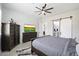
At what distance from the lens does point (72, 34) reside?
1699mm

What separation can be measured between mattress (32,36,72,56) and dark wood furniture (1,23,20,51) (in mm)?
317

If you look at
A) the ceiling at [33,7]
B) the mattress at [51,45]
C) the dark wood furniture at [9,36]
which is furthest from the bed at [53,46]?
the ceiling at [33,7]

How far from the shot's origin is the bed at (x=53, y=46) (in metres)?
1.65

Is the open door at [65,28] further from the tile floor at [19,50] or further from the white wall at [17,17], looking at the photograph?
the tile floor at [19,50]

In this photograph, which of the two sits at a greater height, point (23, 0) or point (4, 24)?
point (23, 0)

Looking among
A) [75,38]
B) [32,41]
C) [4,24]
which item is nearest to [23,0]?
[4,24]

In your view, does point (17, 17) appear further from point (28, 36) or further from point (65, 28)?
point (65, 28)

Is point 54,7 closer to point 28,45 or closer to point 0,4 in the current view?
point 28,45

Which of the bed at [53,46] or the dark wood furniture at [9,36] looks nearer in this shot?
the bed at [53,46]

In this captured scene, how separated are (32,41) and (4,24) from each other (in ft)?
1.74

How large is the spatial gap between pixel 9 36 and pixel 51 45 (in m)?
0.70

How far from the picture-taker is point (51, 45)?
1.73m

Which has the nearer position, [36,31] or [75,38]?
[75,38]

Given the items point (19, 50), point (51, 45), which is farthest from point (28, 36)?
point (51, 45)
